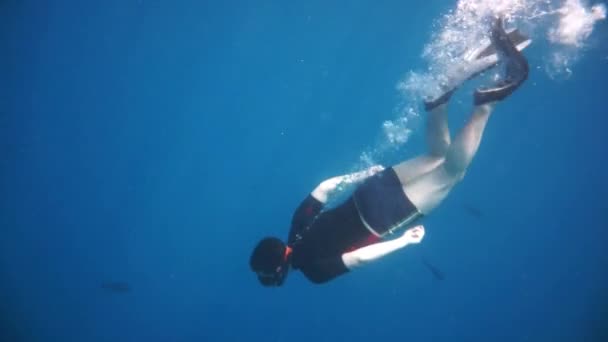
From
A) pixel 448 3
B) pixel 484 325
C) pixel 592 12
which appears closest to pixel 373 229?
pixel 592 12

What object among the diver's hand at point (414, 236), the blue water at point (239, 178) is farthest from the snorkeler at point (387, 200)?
the blue water at point (239, 178)

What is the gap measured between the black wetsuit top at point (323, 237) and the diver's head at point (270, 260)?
453mm

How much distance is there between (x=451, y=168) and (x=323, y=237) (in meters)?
1.74

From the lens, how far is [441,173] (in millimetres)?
4430

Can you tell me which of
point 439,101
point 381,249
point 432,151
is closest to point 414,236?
point 381,249

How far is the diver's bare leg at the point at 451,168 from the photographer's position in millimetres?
4109

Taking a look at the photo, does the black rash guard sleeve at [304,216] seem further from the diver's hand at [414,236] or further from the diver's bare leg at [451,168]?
A: the diver's hand at [414,236]

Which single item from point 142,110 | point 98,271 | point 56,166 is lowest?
point 98,271

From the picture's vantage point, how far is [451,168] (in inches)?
169

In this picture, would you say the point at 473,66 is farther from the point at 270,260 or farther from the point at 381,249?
the point at 270,260

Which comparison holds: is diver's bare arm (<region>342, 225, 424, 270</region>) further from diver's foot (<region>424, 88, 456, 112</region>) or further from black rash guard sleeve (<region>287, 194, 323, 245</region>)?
diver's foot (<region>424, 88, 456, 112</region>)

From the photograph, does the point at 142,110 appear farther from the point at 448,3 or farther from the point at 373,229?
the point at 373,229

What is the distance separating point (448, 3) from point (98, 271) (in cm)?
4367

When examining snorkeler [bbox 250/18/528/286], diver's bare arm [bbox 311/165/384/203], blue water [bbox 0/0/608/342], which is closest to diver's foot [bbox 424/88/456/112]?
snorkeler [bbox 250/18/528/286]
